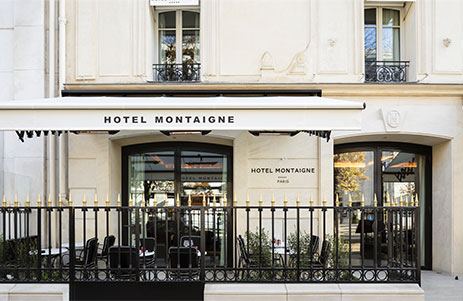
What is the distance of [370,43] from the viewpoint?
10461 millimetres

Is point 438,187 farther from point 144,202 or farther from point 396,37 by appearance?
point 144,202

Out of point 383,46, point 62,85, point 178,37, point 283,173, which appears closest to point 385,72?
point 383,46

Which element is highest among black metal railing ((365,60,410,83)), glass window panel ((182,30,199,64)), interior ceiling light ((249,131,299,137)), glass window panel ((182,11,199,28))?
glass window panel ((182,11,199,28))

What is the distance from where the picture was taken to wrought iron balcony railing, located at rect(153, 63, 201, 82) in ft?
33.7

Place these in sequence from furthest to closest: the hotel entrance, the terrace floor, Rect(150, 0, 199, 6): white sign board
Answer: the hotel entrance < Rect(150, 0, 199, 6): white sign board < the terrace floor

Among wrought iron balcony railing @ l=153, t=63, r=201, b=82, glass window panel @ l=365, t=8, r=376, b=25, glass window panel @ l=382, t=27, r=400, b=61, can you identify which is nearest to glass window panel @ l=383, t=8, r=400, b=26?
glass window panel @ l=382, t=27, r=400, b=61

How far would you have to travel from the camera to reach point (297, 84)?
31.6 ft

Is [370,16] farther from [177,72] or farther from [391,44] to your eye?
[177,72]

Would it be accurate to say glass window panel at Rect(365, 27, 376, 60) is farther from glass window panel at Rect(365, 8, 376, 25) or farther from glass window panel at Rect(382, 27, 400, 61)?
glass window panel at Rect(382, 27, 400, 61)

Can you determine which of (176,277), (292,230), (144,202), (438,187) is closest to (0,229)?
(144,202)

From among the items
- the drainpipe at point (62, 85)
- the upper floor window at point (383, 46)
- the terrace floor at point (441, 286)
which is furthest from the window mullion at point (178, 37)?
the terrace floor at point (441, 286)

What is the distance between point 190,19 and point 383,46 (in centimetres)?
445

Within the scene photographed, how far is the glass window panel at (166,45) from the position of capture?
34.8 ft

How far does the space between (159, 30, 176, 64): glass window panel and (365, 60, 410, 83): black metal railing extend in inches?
172
